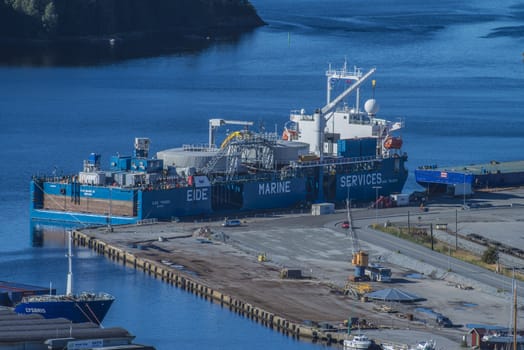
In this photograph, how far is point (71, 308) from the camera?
167 ft

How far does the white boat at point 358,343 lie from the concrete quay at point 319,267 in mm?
649

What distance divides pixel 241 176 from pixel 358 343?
87.9 ft

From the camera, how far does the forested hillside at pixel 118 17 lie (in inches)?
6329

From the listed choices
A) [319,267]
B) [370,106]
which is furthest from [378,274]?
[370,106]

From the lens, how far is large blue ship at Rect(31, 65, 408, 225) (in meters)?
71.5

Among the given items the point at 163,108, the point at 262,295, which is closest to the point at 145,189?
the point at 262,295

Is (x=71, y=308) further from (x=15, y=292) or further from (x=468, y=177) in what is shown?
(x=468, y=177)

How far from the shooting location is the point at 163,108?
378 ft

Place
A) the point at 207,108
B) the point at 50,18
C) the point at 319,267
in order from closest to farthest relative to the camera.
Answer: the point at 319,267 → the point at 207,108 → the point at 50,18

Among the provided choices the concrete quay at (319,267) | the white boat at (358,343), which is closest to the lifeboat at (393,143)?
the concrete quay at (319,267)

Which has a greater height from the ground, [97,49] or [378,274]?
[97,49]

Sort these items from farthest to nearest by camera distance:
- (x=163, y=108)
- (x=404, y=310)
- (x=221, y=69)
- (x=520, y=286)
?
1. (x=221, y=69)
2. (x=163, y=108)
3. (x=520, y=286)
4. (x=404, y=310)

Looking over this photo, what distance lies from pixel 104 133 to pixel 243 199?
28749mm

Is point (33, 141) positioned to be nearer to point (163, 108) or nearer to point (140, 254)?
point (163, 108)
